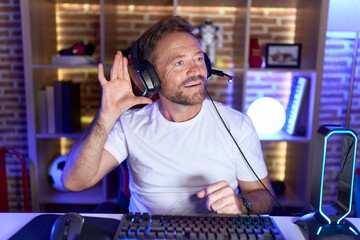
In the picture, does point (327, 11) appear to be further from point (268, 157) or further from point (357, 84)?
point (268, 157)

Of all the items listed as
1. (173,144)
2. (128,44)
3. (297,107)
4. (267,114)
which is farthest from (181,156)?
(128,44)

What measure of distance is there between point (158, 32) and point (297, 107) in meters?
1.31

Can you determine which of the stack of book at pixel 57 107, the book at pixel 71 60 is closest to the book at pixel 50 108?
the stack of book at pixel 57 107

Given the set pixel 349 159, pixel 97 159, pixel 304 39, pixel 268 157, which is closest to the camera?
pixel 349 159

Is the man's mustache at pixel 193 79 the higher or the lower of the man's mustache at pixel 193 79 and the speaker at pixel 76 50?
the lower

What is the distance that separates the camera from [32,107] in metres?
2.35

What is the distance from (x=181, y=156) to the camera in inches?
54.6

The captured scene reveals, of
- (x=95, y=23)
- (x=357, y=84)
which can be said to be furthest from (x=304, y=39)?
(x=95, y=23)

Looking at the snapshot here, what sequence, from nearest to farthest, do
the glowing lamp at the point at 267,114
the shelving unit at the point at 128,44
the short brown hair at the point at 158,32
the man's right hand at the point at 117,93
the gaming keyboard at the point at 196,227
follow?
the gaming keyboard at the point at 196,227 → the man's right hand at the point at 117,93 → the short brown hair at the point at 158,32 → the shelving unit at the point at 128,44 → the glowing lamp at the point at 267,114

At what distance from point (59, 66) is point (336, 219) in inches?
75.7

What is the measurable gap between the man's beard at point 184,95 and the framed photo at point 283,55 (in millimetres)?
1221

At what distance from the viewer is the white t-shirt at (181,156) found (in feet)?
4.50

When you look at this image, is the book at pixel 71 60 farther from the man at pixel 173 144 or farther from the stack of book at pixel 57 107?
the man at pixel 173 144

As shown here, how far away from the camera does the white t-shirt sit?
1.37 metres
